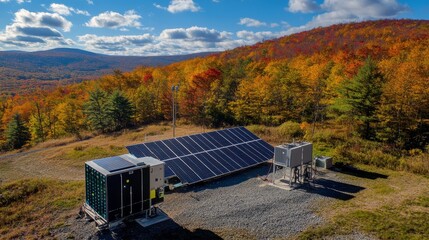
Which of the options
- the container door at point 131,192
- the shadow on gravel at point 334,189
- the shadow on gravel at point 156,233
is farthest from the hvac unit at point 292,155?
the container door at point 131,192

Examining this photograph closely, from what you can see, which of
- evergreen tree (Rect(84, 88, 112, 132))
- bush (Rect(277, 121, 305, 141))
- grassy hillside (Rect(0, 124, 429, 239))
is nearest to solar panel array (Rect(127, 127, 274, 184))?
grassy hillside (Rect(0, 124, 429, 239))

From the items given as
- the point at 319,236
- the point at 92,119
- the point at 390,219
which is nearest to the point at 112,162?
the point at 319,236

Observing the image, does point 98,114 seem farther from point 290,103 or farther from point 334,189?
point 334,189

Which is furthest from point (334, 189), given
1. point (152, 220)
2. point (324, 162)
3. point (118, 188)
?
point (118, 188)

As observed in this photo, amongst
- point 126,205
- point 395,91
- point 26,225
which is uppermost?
point 395,91

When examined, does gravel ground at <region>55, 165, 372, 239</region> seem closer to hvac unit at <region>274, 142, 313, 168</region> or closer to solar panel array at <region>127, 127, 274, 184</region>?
solar panel array at <region>127, 127, 274, 184</region>

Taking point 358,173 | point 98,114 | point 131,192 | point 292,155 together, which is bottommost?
point 358,173

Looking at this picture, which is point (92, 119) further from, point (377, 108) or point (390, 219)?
point (390, 219)

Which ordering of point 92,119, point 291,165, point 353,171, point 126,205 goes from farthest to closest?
point 92,119, point 353,171, point 291,165, point 126,205
